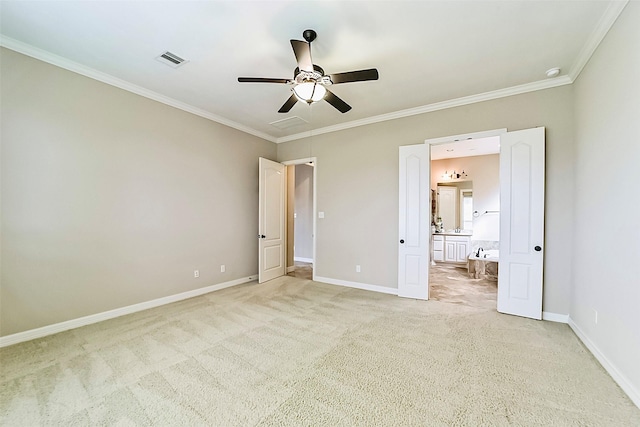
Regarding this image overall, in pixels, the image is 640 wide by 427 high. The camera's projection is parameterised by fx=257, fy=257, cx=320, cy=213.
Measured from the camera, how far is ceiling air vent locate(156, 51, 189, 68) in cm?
262

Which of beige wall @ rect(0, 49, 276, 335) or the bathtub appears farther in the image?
the bathtub

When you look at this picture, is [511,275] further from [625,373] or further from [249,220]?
[249,220]

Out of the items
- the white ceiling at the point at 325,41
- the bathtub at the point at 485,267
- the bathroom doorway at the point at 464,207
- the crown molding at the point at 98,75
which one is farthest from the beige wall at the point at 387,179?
the bathtub at the point at 485,267

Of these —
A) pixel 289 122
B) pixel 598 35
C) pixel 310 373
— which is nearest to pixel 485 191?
pixel 598 35

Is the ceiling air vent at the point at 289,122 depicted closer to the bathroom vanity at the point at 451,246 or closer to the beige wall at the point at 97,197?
the beige wall at the point at 97,197

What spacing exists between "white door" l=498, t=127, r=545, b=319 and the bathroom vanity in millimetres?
3784

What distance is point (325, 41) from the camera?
94.2 inches

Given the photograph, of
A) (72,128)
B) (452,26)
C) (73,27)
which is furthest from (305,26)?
(72,128)

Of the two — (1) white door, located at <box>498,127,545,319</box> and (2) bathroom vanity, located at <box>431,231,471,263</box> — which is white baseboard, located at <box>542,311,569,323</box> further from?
(2) bathroom vanity, located at <box>431,231,471,263</box>

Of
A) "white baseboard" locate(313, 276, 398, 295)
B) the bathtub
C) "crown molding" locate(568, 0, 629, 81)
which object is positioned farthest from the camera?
the bathtub

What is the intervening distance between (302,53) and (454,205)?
Answer: 6745 millimetres

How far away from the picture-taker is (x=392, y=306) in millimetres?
3533

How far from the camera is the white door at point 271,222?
15.5ft

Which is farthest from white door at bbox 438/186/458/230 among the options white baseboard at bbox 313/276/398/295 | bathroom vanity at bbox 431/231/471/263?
white baseboard at bbox 313/276/398/295
